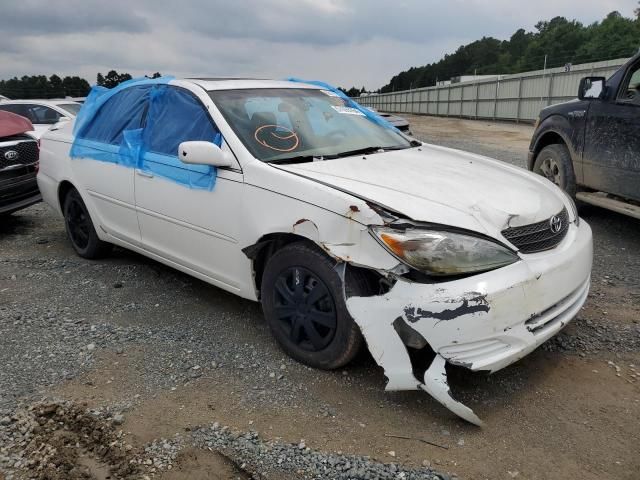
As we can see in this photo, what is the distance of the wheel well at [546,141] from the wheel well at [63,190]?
204 inches

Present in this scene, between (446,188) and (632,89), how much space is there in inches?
136

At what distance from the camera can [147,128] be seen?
14.0 ft

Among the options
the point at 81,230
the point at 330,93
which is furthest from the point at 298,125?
the point at 81,230

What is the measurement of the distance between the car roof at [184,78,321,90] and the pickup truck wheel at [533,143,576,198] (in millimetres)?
3244

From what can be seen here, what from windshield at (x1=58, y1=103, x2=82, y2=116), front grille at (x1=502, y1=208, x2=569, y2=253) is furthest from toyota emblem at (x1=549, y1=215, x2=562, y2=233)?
windshield at (x1=58, y1=103, x2=82, y2=116)

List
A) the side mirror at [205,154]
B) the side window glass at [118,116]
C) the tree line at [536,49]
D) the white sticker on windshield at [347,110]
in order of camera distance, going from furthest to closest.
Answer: the tree line at [536,49] < the side window glass at [118,116] < the white sticker on windshield at [347,110] < the side mirror at [205,154]

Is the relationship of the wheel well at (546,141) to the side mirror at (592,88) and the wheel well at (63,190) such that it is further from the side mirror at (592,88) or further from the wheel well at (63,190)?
the wheel well at (63,190)

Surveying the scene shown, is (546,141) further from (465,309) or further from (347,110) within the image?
(465,309)

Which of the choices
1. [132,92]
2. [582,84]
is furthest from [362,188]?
[582,84]

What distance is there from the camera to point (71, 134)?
511 cm

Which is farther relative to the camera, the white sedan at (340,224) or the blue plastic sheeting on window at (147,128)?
the blue plastic sheeting on window at (147,128)

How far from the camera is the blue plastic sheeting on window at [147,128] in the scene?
3.78 meters

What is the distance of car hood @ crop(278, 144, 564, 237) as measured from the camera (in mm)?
2818

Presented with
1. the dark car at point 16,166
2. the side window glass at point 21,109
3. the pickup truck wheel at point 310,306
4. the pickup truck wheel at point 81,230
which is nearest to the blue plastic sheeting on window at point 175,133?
the pickup truck wheel at point 310,306
